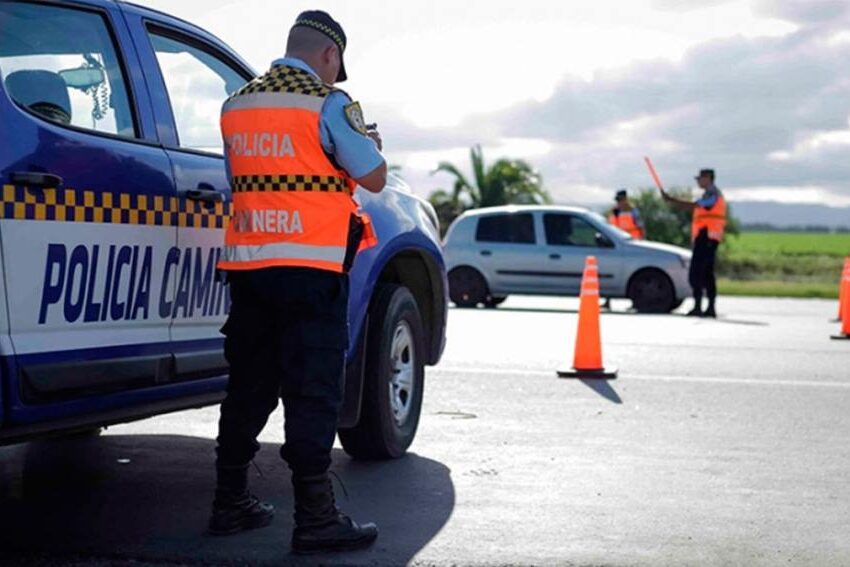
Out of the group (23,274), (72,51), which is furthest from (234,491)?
(72,51)

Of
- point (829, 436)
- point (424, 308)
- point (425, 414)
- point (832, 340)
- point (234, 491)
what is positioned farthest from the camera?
point (832, 340)

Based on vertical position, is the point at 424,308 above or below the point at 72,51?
below

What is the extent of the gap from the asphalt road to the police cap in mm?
1751

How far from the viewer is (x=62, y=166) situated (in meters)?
4.93

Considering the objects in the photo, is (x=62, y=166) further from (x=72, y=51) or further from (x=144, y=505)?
(x=144, y=505)

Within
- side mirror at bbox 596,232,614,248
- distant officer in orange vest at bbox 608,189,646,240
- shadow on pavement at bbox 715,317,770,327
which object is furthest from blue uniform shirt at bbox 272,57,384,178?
distant officer in orange vest at bbox 608,189,646,240

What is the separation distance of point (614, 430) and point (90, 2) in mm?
4127

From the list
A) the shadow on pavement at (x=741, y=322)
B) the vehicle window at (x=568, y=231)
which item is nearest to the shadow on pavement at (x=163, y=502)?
the shadow on pavement at (x=741, y=322)

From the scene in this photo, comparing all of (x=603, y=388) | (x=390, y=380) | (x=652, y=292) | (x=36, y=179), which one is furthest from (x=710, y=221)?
(x=36, y=179)

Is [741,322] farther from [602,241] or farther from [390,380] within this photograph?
[390,380]

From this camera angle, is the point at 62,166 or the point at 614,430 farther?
the point at 614,430

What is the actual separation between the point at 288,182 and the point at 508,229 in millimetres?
17830

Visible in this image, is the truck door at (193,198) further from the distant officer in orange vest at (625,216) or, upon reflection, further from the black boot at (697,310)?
the distant officer in orange vest at (625,216)

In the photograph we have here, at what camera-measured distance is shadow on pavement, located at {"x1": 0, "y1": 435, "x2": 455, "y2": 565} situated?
5152mm
